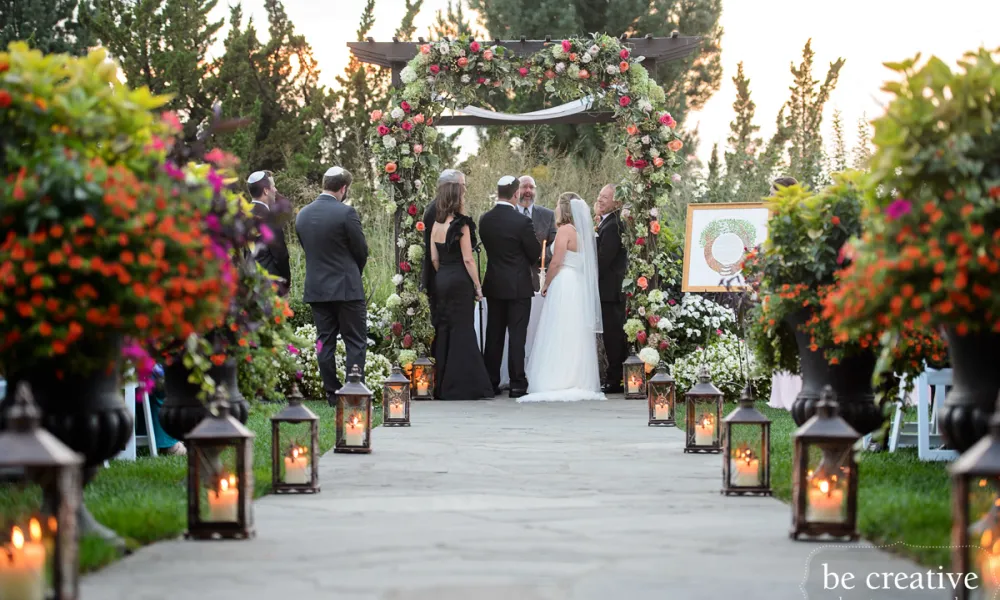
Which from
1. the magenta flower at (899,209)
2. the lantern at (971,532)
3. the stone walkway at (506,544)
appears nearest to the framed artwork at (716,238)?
the stone walkway at (506,544)

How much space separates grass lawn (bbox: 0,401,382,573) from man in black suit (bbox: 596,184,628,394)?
5.57 m

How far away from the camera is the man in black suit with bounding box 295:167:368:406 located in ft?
35.8

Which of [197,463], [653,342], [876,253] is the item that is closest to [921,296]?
[876,253]

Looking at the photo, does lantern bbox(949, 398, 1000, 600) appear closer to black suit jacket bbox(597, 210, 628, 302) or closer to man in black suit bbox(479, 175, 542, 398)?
man in black suit bbox(479, 175, 542, 398)

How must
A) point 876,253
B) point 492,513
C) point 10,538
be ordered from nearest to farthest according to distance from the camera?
1. point 10,538
2. point 876,253
3. point 492,513

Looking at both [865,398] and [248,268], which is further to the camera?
[865,398]

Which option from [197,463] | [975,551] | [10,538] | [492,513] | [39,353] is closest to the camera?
[10,538]

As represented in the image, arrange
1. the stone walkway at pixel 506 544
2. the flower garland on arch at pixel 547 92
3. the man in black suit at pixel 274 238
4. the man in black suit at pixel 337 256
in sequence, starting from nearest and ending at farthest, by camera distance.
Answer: the stone walkway at pixel 506 544
the man in black suit at pixel 274 238
the man in black suit at pixel 337 256
the flower garland on arch at pixel 547 92

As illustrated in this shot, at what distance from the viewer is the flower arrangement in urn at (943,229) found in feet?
13.7

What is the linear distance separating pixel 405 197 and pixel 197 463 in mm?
8758

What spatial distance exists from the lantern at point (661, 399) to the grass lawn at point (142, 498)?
269 centimetres

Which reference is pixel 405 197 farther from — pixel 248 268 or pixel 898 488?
pixel 898 488

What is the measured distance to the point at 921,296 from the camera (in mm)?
4211

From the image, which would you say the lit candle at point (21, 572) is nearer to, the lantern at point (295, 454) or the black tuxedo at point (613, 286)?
the lantern at point (295, 454)
